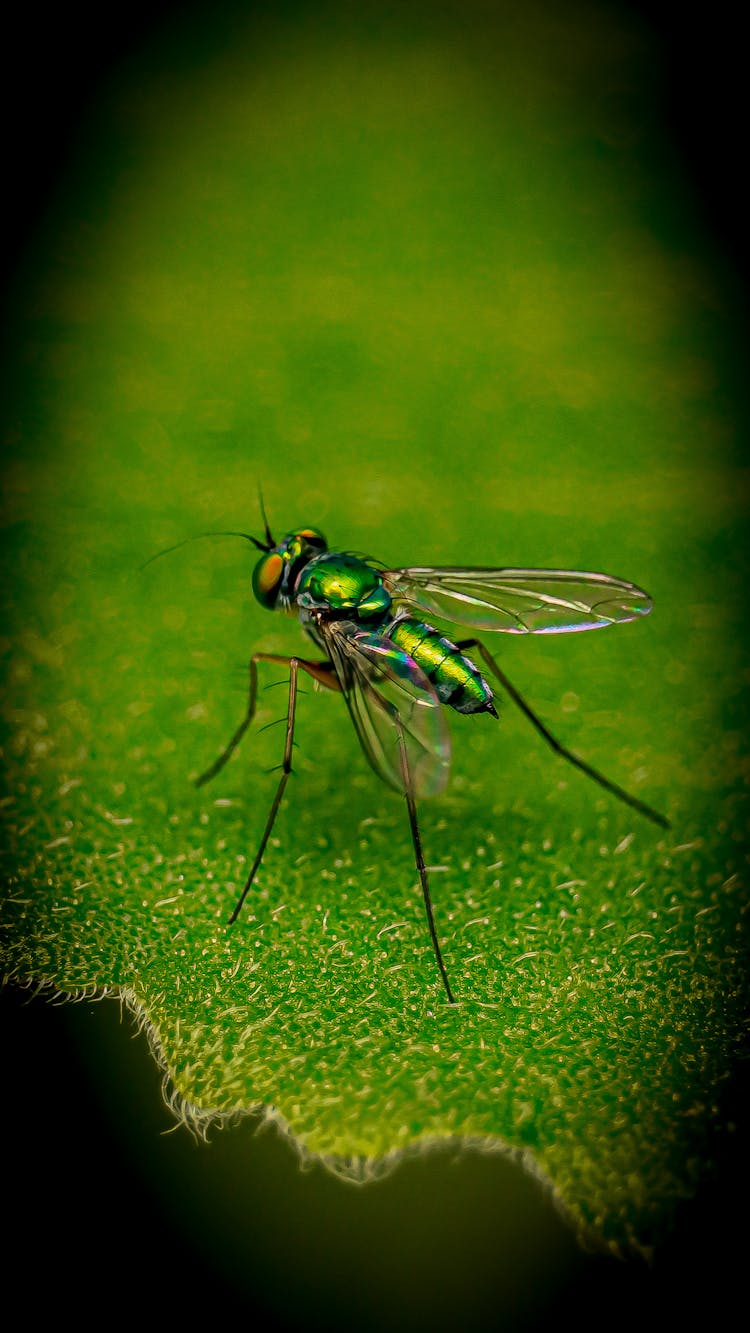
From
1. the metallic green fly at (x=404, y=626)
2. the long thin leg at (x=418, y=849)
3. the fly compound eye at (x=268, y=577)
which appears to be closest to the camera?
the long thin leg at (x=418, y=849)

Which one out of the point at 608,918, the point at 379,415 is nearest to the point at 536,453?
the point at 379,415

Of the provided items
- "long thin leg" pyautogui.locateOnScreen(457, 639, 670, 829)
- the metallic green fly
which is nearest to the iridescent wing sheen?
the metallic green fly

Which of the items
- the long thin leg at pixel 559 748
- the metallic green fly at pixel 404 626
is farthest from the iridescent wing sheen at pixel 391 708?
the long thin leg at pixel 559 748

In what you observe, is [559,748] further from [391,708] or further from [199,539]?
[199,539]

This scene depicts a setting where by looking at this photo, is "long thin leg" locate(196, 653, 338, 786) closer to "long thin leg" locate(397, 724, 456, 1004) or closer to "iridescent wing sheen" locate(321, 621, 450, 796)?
"iridescent wing sheen" locate(321, 621, 450, 796)

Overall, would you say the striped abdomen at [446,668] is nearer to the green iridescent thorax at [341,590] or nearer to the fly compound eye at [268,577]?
the green iridescent thorax at [341,590]

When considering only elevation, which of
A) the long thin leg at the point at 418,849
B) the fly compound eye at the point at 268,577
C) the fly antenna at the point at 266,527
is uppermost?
the fly antenna at the point at 266,527

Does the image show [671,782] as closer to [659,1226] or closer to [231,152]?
[659,1226]
